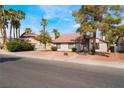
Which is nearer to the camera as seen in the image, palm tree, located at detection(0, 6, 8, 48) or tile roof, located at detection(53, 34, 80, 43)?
tile roof, located at detection(53, 34, 80, 43)

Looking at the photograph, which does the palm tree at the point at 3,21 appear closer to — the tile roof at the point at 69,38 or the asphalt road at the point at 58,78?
the tile roof at the point at 69,38

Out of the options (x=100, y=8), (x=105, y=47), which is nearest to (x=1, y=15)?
(x=105, y=47)

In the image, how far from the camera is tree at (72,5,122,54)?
2789 centimetres

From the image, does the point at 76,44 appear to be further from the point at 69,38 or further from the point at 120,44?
the point at 120,44

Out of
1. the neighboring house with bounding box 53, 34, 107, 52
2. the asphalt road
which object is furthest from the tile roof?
the asphalt road

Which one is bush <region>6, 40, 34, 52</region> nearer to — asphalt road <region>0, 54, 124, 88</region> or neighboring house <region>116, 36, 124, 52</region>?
neighboring house <region>116, 36, 124, 52</region>

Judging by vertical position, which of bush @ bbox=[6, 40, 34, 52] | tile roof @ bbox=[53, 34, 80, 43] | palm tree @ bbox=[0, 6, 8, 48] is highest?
palm tree @ bbox=[0, 6, 8, 48]

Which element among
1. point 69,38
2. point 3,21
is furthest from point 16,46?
point 69,38

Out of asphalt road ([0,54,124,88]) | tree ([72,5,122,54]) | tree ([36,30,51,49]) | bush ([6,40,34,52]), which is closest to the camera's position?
asphalt road ([0,54,124,88])

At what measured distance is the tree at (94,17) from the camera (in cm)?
2789

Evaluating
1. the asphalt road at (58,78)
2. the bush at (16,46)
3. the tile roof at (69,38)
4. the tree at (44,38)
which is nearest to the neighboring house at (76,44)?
the tile roof at (69,38)

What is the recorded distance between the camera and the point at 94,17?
2988 centimetres

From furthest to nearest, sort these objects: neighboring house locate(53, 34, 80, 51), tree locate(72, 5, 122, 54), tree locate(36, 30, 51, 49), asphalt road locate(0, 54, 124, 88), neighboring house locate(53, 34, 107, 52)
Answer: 1. tree locate(36, 30, 51, 49)
2. neighboring house locate(53, 34, 80, 51)
3. neighboring house locate(53, 34, 107, 52)
4. tree locate(72, 5, 122, 54)
5. asphalt road locate(0, 54, 124, 88)
